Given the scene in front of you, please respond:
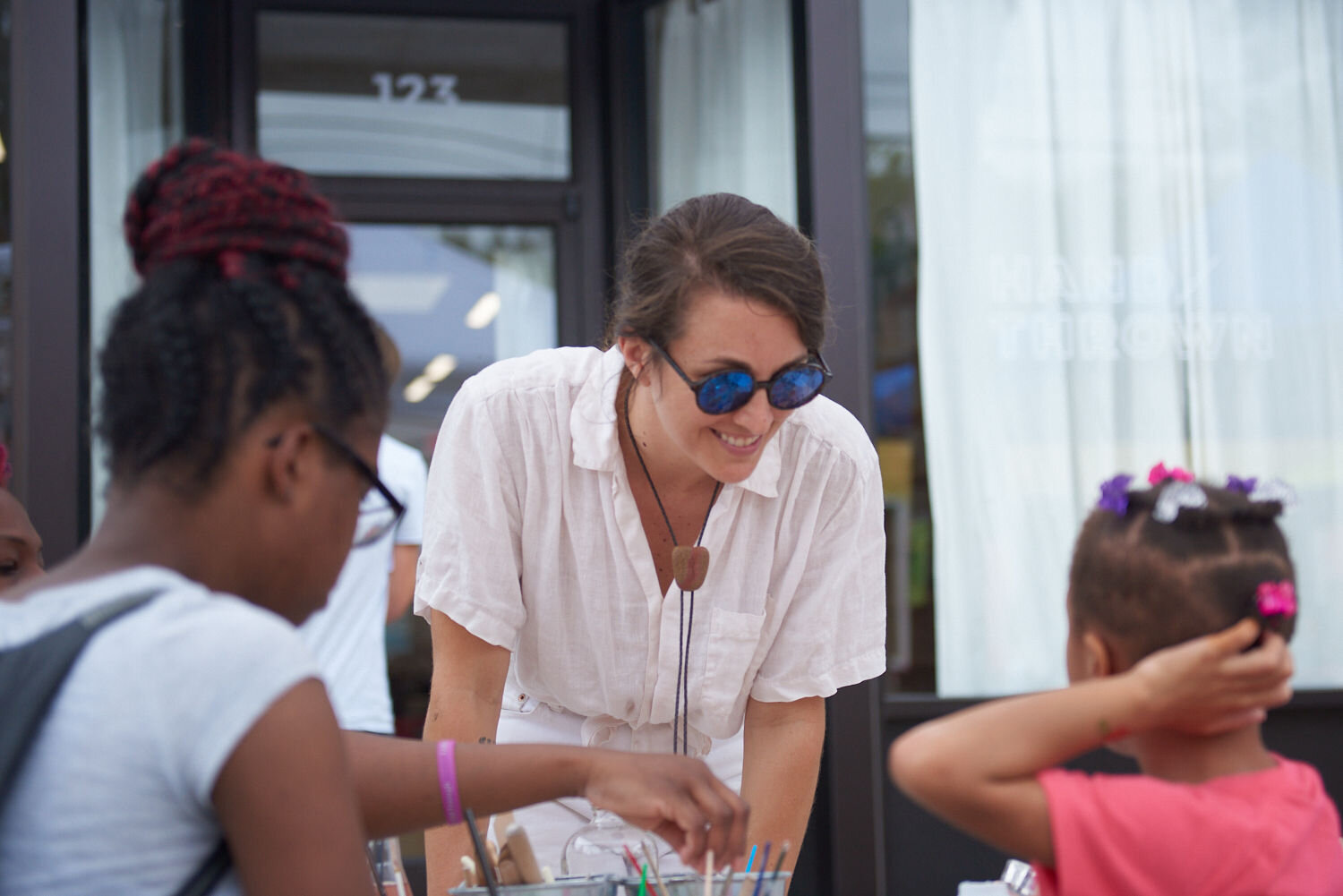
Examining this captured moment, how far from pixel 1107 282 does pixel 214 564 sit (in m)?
3.43

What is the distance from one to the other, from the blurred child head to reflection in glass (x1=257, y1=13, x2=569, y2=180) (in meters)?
3.63

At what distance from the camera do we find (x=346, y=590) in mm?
3262

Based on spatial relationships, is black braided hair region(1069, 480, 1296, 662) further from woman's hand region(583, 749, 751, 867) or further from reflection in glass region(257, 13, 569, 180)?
reflection in glass region(257, 13, 569, 180)

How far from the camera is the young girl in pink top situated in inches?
47.6

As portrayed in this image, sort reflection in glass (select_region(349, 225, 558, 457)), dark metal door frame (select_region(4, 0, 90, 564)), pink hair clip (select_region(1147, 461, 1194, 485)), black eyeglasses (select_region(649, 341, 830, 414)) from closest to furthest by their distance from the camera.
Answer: pink hair clip (select_region(1147, 461, 1194, 485)) < black eyeglasses (select_region(649, 341, 830, 414)) < dark metal door frame (select_region(4, 0, 90, 564)) < reflection in glass (select_region(349, 225, 558, 457))

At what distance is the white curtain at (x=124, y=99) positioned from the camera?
4016mm

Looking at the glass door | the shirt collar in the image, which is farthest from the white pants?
the glass door

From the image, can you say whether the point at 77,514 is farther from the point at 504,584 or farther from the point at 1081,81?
the point at 1081,81

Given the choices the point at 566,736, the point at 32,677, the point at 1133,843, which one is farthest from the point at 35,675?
the point at 566,736

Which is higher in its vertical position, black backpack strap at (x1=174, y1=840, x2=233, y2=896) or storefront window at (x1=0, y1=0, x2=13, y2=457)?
storefront window at (x1=0, y1=0, x2=13, y2=457)

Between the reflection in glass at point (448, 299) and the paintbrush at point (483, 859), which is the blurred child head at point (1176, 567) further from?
the reflection in glass at point (448, 299)

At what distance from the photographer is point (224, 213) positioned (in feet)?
3.44

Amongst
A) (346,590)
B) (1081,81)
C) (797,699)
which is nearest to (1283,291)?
(1081,81)

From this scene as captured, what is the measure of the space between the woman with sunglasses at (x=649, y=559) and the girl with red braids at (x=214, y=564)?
76cm
